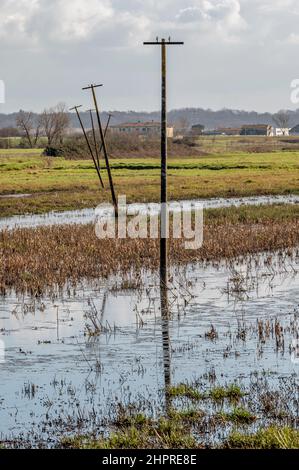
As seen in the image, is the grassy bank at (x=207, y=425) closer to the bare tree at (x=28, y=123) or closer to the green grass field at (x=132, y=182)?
the green grass field at (x=132, y=182)

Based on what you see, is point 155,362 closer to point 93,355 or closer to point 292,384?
point 93,355

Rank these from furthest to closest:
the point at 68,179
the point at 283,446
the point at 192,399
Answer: the point at 68,179
the point at 192,399
the point at 283,446

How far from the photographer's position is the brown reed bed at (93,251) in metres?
23.3

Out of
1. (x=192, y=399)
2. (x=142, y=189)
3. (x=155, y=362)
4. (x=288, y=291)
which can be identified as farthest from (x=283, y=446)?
(x=142, y=189)

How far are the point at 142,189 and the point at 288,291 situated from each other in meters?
37.2

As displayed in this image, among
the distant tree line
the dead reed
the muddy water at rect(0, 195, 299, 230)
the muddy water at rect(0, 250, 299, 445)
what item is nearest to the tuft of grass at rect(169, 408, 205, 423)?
the muddy water at rect(0, 250, 299, 445)

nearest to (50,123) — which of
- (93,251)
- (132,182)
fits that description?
(132,182)

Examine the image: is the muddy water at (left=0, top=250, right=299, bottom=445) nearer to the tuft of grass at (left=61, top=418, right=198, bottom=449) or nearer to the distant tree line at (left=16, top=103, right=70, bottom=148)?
the tuft of grass at (left=61, top=418, right=198, bottom=449)

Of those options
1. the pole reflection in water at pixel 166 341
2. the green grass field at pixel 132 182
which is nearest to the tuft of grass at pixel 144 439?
the pole reflection in water at pixel 166 341

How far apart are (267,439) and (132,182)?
2208 inches

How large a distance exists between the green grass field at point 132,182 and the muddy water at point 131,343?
2312 centimetres

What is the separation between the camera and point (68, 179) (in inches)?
2731

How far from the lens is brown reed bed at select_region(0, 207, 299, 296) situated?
2331cm

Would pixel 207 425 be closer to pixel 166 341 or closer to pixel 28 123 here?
pixel 166 341
